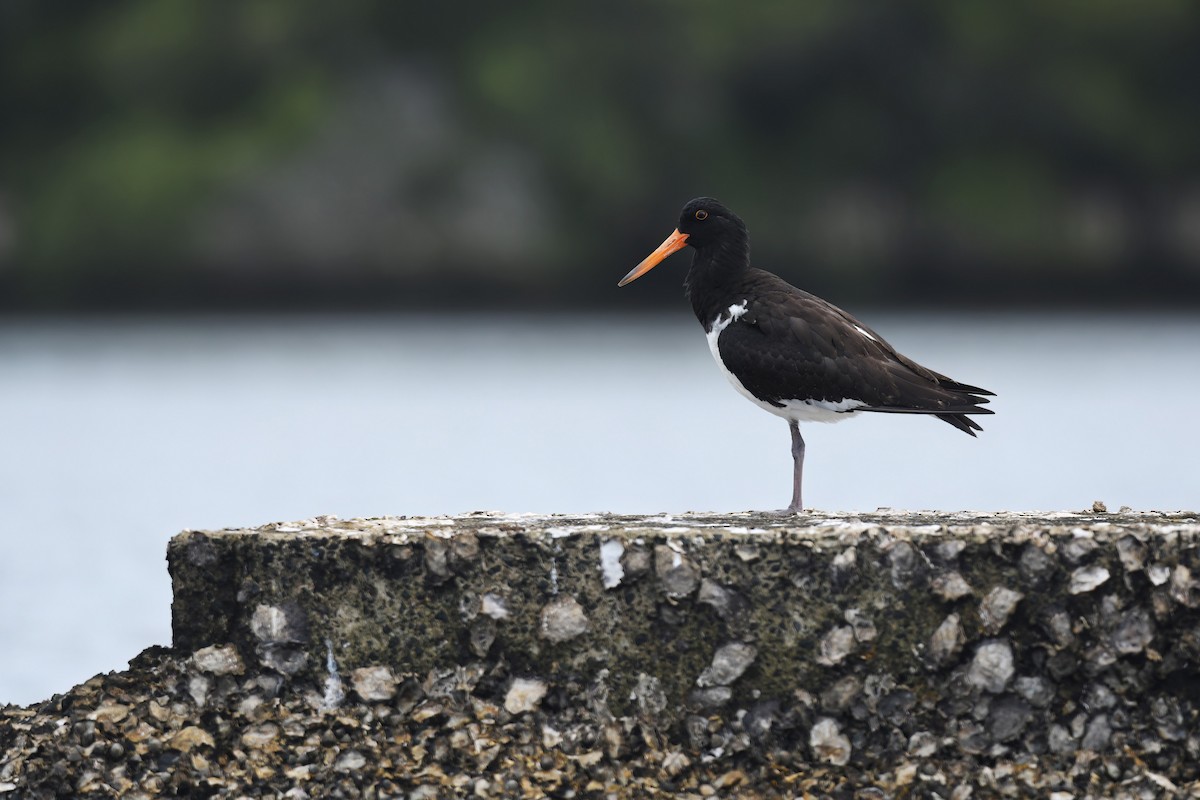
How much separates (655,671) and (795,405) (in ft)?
7.57

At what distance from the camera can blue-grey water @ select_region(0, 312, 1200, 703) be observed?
20609mm

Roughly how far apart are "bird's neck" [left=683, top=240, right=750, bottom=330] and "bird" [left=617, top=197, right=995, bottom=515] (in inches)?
1.0

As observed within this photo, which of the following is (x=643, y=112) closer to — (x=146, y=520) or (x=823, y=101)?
(x=823, y=101)

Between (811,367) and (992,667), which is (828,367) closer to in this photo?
(811,367)

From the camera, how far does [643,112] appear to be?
6319cm

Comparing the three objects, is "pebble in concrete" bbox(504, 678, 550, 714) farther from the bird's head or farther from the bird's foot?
the bird's head

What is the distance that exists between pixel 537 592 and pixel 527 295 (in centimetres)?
5231

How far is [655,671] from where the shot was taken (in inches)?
325

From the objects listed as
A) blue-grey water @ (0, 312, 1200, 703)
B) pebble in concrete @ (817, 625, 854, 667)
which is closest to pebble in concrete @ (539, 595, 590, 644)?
pebble in concrete @ (817, 625, 854, 667)

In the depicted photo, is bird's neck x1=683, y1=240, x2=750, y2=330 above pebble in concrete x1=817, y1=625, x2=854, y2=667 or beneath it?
above

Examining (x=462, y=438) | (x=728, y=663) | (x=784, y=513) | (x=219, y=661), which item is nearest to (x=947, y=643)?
(x=728, y=663)

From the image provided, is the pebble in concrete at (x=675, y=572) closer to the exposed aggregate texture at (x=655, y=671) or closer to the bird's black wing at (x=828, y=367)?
the exposed aggregate texture at (x=655, y=671)

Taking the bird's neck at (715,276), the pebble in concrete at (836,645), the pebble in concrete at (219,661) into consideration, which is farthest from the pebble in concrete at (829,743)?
the bird's neck at (715,276)

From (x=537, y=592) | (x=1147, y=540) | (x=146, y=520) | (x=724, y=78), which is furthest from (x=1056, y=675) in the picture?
(x=724, y=78)
